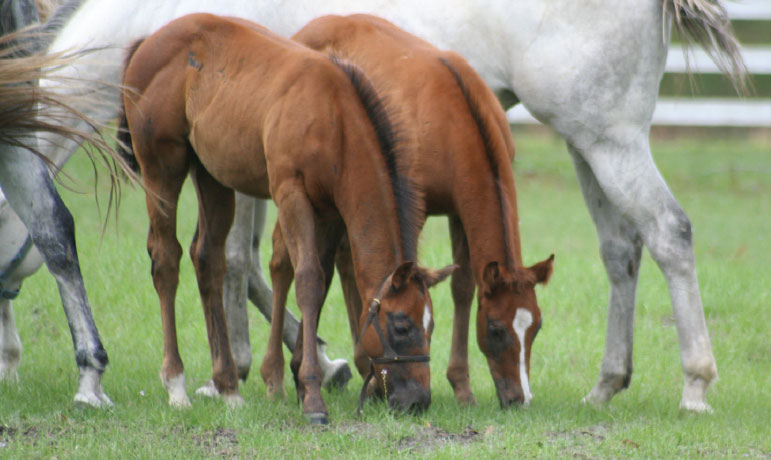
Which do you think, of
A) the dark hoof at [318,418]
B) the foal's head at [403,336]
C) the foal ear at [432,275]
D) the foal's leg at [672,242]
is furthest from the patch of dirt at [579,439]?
the dark hoof at [318,418]

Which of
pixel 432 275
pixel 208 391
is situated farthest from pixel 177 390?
pixel 432 275

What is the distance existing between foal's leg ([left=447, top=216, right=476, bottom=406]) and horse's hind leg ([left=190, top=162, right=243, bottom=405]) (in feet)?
3.64

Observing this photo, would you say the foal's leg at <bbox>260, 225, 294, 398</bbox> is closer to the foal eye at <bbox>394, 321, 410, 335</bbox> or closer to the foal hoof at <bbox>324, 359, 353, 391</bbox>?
the foal hoof at <bbox>324, 359, 353, 391</bbox>

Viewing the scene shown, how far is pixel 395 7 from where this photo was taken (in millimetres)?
5520

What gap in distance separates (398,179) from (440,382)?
1.84 meters

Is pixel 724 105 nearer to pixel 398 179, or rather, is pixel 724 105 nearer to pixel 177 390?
pixel 398 179

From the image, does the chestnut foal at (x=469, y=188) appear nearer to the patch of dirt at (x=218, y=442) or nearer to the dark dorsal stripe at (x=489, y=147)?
the dark dorsal stripe at (x=489, y=147)

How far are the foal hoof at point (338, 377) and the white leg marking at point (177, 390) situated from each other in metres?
0.89

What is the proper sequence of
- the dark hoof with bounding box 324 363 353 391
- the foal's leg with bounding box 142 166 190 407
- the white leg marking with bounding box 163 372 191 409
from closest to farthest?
the white leg marking with bounding box 163 372 191 409
the foal's leg with bounding box 142 166 190 407
the dark hoof with bounding box 324 363 353 391

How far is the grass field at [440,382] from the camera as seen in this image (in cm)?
400

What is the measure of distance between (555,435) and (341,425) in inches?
37.3

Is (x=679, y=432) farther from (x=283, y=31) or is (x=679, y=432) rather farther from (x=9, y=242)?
(x=9, y=242)

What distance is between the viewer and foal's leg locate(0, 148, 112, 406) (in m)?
4.35

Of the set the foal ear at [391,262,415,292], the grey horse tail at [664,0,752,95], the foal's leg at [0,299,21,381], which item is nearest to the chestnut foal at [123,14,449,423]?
the foal ear at [391,262,415,292]
